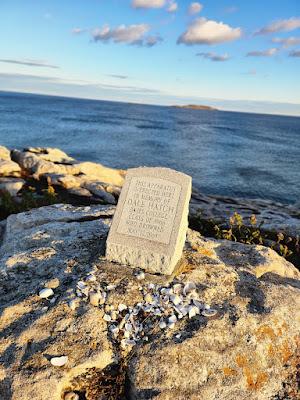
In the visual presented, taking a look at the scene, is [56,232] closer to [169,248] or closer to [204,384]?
[169,248]

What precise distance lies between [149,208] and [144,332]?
9.69 ft

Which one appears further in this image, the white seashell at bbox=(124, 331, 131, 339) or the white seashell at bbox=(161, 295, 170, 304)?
the white seashell at bbox=(161, 295, 170, 304)

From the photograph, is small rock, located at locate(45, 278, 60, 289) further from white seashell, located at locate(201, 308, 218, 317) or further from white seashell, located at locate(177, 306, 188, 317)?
white seashell, located at locate(201, 308, 218, 317)

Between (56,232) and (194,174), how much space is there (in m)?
30.2

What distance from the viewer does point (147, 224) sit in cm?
835

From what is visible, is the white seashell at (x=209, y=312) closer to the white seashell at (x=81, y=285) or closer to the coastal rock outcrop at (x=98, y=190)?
the white seashell at (x=81, y=285)

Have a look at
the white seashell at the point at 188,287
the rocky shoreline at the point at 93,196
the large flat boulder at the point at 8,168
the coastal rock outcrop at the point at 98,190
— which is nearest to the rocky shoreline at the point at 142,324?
the white seashell at the point at 188,287

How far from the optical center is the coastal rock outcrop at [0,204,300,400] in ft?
18.2

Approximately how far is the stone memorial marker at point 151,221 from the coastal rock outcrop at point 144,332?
34 cm

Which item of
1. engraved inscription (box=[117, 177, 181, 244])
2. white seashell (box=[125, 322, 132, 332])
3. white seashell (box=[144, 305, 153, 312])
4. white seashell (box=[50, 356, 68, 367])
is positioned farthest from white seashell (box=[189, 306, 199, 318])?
white seashell (box=[50, 356, 68, 367])

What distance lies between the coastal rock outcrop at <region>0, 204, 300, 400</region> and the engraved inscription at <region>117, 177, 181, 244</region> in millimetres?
892

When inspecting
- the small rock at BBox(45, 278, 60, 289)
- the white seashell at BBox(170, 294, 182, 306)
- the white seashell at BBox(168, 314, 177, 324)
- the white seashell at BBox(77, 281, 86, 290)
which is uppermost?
the white seashell at BBox(77, 281, 86, 290)

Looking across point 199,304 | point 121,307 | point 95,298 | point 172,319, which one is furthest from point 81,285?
point 199,304

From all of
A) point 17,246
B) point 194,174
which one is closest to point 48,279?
point 17,246
